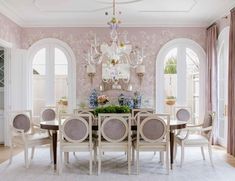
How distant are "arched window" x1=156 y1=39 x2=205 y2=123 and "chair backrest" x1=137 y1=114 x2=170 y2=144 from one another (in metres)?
2.84

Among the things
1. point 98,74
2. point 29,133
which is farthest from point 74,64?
point 29,133

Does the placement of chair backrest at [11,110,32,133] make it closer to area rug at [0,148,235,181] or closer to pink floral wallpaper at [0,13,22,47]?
area rug at [0,148,235,181]

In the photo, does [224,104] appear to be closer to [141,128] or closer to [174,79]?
[174,79]

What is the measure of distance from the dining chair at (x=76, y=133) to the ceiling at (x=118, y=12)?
92.0 inches

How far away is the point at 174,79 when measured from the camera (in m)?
7.09

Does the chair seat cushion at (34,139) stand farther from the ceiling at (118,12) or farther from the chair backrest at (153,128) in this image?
the ceiling at (118,12)

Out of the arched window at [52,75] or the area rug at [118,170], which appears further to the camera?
the arched window at [52,75]

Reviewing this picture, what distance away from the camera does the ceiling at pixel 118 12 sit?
17.8 feet

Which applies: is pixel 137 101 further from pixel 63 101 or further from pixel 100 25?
pixel 100 25

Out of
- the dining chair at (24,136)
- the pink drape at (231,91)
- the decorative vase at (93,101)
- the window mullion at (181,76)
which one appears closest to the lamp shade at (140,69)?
the window mullion at (181,76)

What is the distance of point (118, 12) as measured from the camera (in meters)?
6.08

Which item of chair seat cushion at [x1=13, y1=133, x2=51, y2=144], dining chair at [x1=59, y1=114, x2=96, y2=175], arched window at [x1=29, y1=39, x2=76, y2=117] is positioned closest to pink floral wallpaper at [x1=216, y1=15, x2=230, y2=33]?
arched window at [x1=29, y1=39, x2=76, y2=117]

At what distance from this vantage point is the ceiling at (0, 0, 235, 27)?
5438 mm

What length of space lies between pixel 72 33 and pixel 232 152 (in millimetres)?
4392
